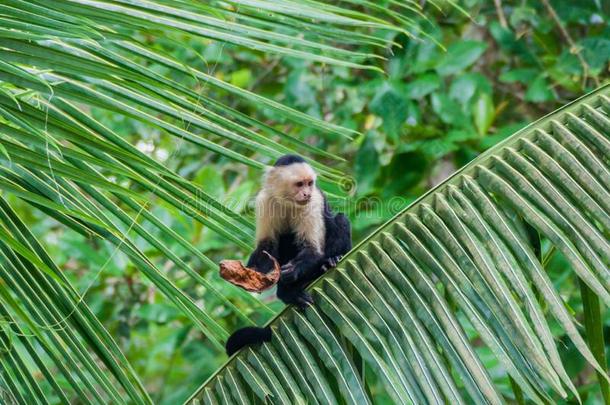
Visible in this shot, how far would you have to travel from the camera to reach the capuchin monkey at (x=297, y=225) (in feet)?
9.75

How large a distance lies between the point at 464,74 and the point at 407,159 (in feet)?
1.88

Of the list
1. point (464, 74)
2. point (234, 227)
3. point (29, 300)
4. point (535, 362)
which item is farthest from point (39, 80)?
point (464, 74)

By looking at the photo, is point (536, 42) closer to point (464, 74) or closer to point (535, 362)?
point (464, 74)

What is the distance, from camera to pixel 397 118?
452 cm

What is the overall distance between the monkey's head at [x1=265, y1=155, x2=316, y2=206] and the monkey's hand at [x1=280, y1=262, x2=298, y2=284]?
14.3 inches

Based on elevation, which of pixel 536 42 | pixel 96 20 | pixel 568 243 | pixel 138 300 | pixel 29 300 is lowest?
pixel 138 300

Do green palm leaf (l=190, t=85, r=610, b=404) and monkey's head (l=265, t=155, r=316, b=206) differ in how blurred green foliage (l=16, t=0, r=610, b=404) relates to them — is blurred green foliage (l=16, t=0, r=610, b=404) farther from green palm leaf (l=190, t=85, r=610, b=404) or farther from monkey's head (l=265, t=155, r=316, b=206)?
green palm leaf (l=190, t=85, r=610, b=404)

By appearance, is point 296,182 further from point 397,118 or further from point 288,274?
point 397,118

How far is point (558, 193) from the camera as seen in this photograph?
1747 millimetres

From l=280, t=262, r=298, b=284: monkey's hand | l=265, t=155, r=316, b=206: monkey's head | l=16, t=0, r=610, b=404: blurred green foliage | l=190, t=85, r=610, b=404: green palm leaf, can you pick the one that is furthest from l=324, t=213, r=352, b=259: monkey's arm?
l=190, t=85, r=610, b=404: green palm leaf

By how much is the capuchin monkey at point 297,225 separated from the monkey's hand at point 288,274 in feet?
0.03

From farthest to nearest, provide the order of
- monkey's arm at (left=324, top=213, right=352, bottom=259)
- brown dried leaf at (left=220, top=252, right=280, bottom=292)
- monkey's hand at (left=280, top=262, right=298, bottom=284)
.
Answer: monkey's arm at (left=324, top=213, right=352, bottom=259) → monkey's hand at (left=280, top=262, right=298, bottom=284) → brown dried leaf at (left=220, top=252, right=280, bottom=292)

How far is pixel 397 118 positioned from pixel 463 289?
2919 millimetres

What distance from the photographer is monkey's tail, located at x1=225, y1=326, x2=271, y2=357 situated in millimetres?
1997
